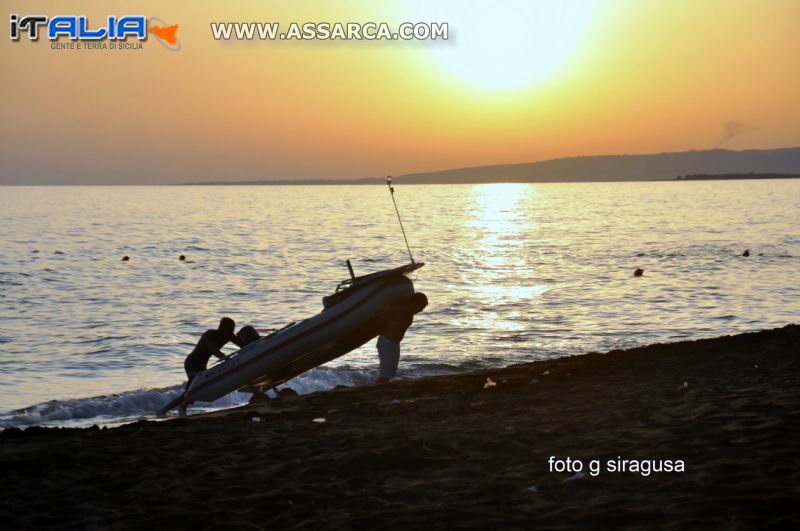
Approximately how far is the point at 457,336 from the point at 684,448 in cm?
1814

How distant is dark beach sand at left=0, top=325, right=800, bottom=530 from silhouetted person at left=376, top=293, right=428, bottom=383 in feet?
13.1

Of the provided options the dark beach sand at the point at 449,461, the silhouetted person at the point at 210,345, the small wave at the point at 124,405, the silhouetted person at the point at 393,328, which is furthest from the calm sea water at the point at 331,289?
the dark beach sand at the point at 449,461

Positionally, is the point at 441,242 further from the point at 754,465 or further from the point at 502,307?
the point at 754,465

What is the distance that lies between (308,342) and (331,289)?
24907 millimetres

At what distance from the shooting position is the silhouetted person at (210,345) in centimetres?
1675

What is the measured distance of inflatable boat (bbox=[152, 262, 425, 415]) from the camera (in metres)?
16.4

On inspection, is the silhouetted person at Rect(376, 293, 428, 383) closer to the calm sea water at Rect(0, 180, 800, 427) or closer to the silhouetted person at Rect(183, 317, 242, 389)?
the calm sea water at Rect(0, 180, 800, 427)

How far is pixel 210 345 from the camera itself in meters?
16.7

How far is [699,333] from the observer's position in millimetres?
25453

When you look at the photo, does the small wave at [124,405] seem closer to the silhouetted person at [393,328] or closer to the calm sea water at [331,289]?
the calm sea water at [331,289]

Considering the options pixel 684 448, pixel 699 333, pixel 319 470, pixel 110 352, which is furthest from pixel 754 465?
pixel 110 352

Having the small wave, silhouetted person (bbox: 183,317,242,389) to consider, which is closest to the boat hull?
silhouetted person (bbox: 183,317,242,389)

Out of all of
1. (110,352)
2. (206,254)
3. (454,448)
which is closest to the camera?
(454,448)

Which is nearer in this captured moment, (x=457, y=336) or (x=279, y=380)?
(x=279, y=380)
